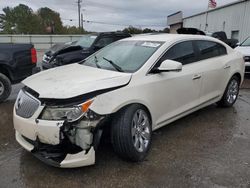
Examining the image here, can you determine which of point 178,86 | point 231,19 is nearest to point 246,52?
point 178,86

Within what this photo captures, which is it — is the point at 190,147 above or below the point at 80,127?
below

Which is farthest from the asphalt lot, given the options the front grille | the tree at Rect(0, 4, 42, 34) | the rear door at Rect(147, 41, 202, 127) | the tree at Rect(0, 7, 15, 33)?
the tree at Rect(0, 7, 15, 33)

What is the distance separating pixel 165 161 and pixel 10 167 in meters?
1.99

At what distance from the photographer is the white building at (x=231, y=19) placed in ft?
61.9

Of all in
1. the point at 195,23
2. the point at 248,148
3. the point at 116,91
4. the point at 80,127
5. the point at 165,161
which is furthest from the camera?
the point at 195,23

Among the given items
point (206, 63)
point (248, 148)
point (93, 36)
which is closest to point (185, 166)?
point (248, 148)

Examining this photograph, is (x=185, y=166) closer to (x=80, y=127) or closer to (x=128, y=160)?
(x=128, y=160)

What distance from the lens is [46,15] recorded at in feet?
259

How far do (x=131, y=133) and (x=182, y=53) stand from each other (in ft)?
6.14

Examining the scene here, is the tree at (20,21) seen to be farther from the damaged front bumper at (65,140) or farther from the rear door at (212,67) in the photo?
the damaged front bumper at (65,140)

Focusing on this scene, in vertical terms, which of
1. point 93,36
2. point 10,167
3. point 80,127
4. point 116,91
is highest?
point 93,36

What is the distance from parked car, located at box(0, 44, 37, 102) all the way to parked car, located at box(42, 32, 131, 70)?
5.77 feet

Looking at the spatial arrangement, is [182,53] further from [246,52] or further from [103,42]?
[246,52]

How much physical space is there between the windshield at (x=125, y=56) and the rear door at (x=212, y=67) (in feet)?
3.56
